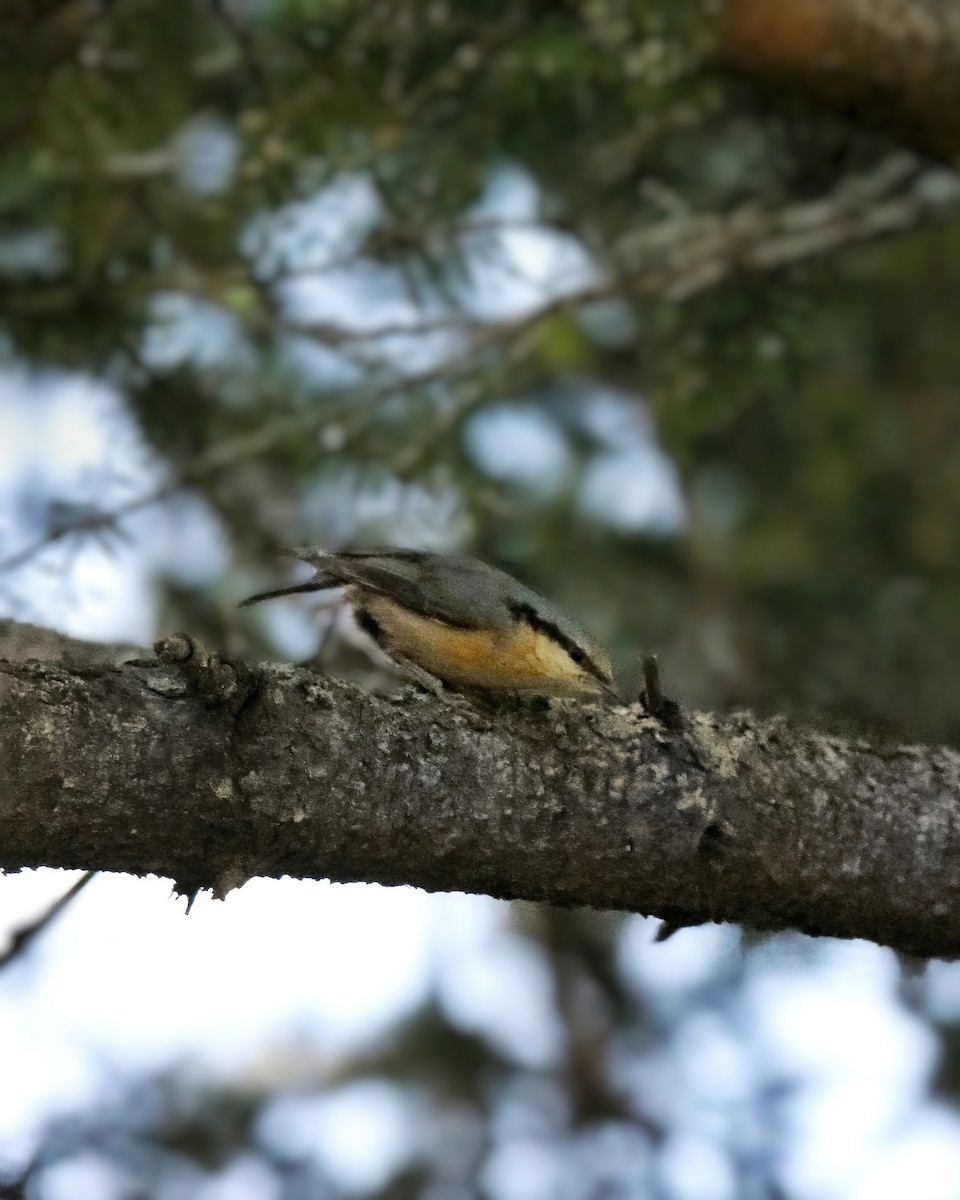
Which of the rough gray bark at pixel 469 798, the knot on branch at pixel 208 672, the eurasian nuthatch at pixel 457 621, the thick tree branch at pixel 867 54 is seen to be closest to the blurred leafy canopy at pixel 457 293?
the thick tree branch at pixel 867 54

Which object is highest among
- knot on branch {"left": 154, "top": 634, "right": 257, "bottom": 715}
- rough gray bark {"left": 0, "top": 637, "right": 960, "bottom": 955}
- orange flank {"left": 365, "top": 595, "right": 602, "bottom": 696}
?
knot on branch {"left": 154, "top": 634, "right": 257, "bottom": 715}

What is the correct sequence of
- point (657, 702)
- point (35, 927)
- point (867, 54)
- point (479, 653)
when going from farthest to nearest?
point (867, 54)
point (479, 653)
point (657, 702)
point (35, 927)

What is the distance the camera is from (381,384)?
3.63 m

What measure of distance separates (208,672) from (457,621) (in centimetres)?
68

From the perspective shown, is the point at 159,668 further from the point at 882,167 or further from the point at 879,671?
the point at 882,167

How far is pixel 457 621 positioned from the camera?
208 centimetres

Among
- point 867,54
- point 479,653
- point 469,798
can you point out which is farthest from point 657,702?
point 867,54

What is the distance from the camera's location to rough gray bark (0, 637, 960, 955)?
4.73 ft

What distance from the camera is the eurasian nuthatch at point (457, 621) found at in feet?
6.80

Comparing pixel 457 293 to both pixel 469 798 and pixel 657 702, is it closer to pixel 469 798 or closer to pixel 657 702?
pixel 657 702

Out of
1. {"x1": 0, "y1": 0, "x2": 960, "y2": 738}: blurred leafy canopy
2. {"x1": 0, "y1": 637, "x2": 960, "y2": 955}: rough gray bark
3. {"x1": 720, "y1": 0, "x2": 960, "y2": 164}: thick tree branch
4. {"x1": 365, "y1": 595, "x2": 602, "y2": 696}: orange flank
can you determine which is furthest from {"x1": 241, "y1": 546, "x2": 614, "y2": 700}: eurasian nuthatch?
→ {"x1": 720, "y1": 0, "x2": 960, "y2": 164}: thick tree branch

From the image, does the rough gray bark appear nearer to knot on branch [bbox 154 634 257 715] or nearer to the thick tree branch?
knot on branch [bbox 154 634 257 715]

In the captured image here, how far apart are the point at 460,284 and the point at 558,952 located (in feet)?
6.20

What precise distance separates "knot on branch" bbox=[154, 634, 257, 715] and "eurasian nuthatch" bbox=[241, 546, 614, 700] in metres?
0.53
